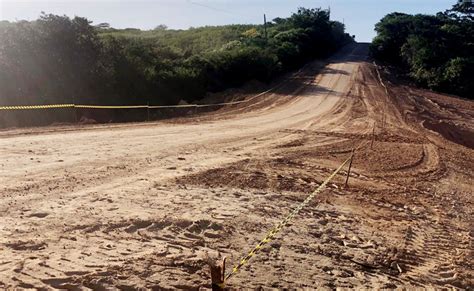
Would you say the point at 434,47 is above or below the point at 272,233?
above

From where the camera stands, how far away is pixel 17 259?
5305 millimetres

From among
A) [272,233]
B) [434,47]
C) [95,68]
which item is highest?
[434,47]

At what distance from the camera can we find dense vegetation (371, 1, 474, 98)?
117 ft

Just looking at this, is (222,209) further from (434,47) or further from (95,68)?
(434,47)

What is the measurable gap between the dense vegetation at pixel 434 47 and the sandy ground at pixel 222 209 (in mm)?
21778

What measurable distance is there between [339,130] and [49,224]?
43.6ft

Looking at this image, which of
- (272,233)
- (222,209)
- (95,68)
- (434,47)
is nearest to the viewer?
(272,233)

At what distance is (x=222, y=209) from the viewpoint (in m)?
7.83

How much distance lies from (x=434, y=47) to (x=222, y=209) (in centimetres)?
3641

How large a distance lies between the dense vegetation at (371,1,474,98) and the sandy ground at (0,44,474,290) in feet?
71.4

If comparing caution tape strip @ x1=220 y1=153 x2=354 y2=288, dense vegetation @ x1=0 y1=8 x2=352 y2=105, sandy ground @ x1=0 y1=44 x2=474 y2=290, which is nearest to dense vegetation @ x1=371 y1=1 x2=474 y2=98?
dense vegetation @ x1=0 y1=8 x2=352 y2=105

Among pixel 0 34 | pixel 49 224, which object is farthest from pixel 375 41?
pixel 49 224

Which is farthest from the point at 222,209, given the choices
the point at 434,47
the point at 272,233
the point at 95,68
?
the point at 434,47

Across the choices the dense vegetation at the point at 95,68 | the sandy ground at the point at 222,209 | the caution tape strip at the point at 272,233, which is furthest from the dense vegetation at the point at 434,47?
the caution tape strip at the point at 272,233
